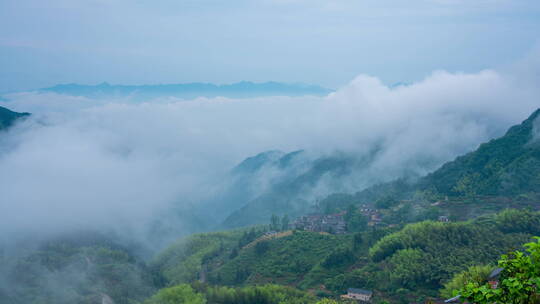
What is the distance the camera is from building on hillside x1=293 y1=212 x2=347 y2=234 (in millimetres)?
76250

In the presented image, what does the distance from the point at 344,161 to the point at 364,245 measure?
94.3 meters

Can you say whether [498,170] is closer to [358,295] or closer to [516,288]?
[358,295]

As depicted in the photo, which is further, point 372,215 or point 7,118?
point 7,118

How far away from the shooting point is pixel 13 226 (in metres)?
83.1

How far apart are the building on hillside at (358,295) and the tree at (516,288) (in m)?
32.3

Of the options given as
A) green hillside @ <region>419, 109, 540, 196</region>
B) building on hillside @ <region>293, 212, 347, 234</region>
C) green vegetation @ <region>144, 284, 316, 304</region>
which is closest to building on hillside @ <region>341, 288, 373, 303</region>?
green vegetation @ <region>144, 284, 316, 304</region>

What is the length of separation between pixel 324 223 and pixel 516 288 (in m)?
76.6

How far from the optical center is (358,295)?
3916 cm

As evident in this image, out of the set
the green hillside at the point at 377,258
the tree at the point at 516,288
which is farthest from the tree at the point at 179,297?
the tree at the point at 516,288

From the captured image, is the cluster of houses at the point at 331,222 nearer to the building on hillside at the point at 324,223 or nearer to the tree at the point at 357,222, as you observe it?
the building on hillside at the point at 324,223

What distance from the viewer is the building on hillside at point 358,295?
38.6 m

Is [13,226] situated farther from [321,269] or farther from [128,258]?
[321,269]

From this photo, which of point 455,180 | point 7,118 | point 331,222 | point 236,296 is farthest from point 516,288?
point 7,118

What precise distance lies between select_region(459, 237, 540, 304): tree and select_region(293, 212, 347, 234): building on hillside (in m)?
65.5
